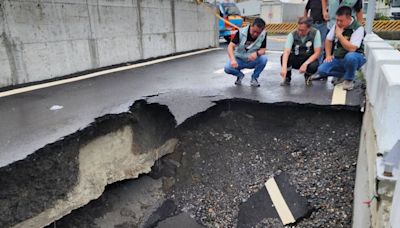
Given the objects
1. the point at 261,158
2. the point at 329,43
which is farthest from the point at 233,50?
the point at 261,158

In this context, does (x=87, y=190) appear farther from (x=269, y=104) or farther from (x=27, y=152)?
(x=269, y=104)

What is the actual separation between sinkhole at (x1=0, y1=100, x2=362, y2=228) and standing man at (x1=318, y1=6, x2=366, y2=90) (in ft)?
2.93

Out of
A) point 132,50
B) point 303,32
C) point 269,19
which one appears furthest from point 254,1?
point 303,32

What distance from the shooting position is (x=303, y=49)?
199 inches

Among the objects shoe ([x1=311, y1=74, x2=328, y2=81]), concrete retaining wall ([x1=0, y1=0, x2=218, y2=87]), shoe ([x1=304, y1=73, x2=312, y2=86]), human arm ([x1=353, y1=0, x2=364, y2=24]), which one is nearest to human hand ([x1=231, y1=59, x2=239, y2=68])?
shoe ([x1=304, y1=73, x2=312, y2=86])

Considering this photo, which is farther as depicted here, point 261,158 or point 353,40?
point 353,40

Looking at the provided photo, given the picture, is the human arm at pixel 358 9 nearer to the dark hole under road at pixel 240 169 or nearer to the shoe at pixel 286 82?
the shoe at pixel 286 82

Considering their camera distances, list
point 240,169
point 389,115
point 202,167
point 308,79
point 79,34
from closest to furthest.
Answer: point 389,115
point 240,169
point 202,167
point 308,79
point 79,34

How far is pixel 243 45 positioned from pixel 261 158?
196 cm

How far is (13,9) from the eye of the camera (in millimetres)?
4840

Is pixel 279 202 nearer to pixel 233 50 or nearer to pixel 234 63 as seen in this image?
pixel 234 63

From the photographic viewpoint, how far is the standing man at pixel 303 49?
4.84 m

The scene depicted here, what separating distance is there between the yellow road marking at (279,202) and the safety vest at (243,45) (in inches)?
85.8

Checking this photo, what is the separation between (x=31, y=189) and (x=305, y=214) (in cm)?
279
